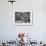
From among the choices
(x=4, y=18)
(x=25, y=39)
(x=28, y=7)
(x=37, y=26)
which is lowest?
(x=25, y=39)

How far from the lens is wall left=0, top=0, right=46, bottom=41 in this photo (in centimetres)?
482

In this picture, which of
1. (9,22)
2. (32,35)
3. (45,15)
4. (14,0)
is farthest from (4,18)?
(45,15)

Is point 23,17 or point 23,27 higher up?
point 23,17

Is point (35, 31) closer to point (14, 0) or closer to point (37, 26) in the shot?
point (37, 26)

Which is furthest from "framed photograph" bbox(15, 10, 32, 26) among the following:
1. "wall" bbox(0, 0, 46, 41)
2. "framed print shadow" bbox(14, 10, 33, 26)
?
"wall" bbox(0, 0, 46, 41)

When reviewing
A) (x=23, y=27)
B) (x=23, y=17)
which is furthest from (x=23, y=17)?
(x=23, y=27)

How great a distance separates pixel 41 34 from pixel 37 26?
0.32m

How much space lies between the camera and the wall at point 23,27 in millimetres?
4824

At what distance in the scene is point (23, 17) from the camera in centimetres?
489

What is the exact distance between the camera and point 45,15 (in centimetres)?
482

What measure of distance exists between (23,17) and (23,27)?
36 centimetres

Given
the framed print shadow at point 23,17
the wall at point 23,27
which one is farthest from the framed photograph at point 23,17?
the wall at point 23,27

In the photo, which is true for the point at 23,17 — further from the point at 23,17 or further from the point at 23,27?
the point at 23,27

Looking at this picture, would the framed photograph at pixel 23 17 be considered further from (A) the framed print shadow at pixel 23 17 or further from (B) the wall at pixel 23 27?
(B) the wall at pixel 23 27
